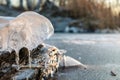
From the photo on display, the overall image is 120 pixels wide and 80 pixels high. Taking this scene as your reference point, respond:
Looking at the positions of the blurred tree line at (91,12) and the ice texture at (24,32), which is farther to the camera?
the blurred tree line at (91,12)

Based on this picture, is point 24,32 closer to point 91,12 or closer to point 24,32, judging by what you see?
point 24,32

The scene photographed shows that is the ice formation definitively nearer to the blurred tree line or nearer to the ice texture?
the ice texture

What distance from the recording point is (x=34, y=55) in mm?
9234

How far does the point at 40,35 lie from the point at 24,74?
3.24 feet

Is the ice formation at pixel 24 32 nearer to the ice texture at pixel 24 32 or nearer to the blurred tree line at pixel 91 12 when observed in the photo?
the ice texture at pixel 24 32

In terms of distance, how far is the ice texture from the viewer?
8.05 m

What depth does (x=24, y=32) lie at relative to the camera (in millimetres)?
8352

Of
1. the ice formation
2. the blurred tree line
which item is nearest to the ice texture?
the ice formation

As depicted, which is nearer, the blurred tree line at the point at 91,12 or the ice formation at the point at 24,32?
the ice formation at the point at 24,32

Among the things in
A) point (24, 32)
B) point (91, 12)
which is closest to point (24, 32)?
point (24, 32)

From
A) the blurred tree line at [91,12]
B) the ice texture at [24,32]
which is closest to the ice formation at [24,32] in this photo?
the ice texture at [24,32]

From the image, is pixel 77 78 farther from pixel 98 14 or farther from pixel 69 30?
pixel 98 14

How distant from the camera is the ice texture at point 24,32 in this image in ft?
26.4

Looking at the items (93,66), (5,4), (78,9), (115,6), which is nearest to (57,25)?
(78,9)
